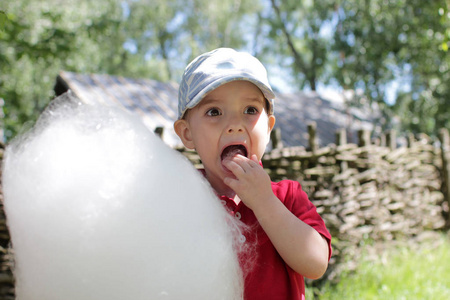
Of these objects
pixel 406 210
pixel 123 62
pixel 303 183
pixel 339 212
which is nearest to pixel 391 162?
pixel 406 210

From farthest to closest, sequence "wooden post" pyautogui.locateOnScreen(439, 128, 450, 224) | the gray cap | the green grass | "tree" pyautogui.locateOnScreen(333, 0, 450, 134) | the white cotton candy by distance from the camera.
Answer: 1. "tree" pyautogui.locateOnScreen(333, 0, 450, 134)
2. "wooden post" pyautogui.locateOnScreen(439, 128, 450, 224)
3. the green grass
4. the gray cap
5. the white cotton candy

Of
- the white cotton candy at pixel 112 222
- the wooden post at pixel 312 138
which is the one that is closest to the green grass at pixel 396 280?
the wooden post at pixel 312 138

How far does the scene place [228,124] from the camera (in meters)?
1.29

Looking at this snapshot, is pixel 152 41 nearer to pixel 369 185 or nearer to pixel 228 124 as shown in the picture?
pixel 369 185

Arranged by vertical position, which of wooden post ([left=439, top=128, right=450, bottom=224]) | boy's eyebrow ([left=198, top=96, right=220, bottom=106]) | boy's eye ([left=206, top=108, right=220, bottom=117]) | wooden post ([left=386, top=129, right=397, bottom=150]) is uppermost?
boy's eyebrow ([left=198, top=96, right=220, bottom=106])

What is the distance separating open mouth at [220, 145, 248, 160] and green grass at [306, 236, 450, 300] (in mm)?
2797

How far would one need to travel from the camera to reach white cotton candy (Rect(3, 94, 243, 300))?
94cm

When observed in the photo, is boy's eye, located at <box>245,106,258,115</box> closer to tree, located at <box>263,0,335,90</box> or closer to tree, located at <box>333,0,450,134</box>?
tree, located at <box>333,0,450,134</box>

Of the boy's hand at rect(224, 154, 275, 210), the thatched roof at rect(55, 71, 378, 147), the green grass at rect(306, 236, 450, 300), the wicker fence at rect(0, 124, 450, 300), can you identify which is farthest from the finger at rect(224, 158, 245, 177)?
the thatched roof at rect(55, 71, 378, 147)

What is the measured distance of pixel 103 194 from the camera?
98 centimetres

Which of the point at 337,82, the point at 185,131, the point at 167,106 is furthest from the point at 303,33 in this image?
the point at 185,131

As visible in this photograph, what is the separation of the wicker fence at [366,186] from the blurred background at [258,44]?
5.24 ft

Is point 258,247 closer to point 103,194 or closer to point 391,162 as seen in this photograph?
point 103,194

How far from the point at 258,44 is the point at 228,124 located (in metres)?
21.1
